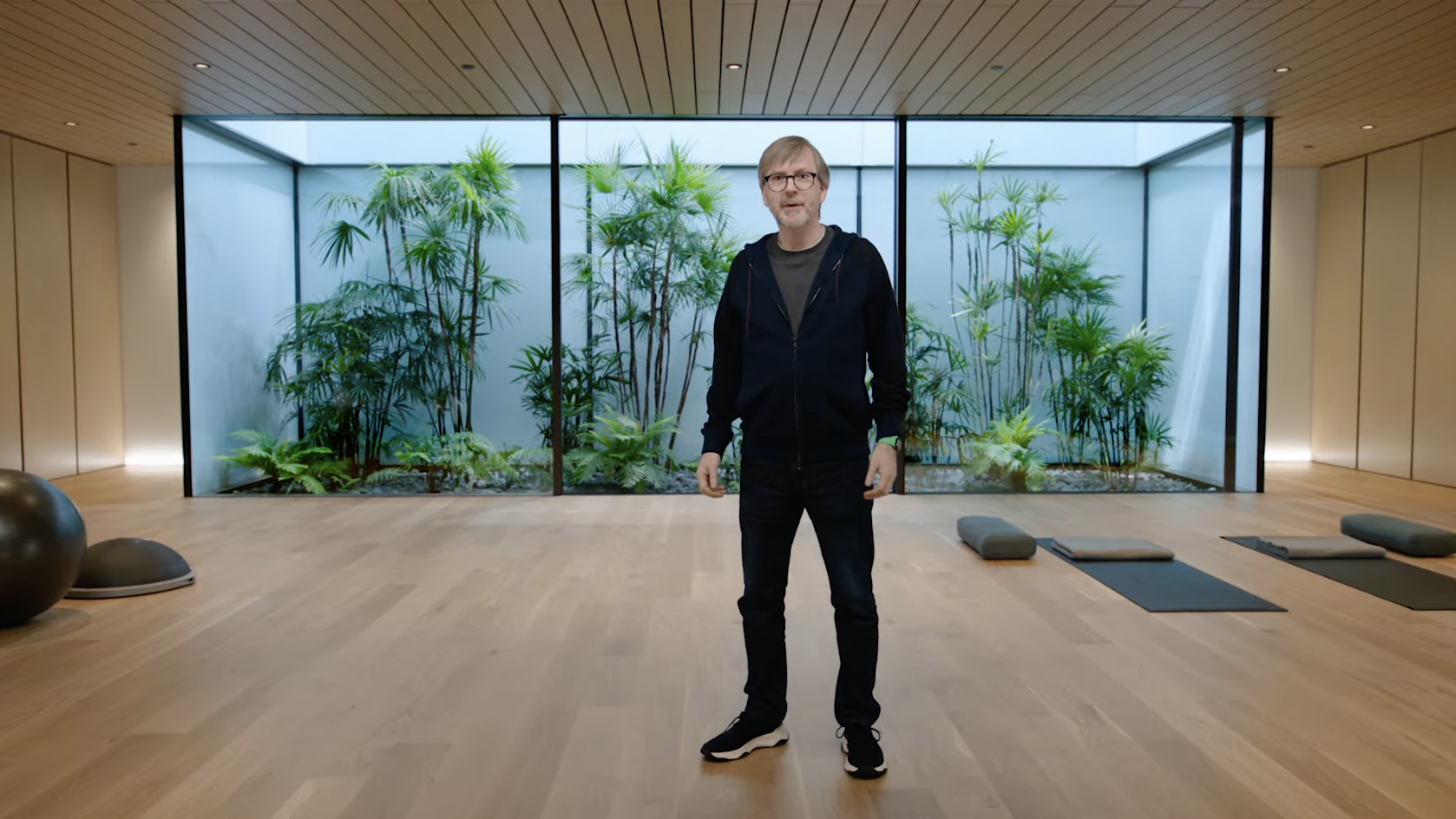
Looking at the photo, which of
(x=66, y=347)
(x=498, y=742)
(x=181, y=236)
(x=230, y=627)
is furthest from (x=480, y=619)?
(x=66, y=347)

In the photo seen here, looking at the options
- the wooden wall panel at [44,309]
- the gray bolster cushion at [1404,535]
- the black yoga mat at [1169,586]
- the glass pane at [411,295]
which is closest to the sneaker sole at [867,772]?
the black yoga mat at [1169,586]

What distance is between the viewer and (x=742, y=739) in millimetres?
2492

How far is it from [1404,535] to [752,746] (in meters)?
3.86

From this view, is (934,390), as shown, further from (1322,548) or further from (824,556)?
(824,556)

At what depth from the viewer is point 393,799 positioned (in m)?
2.23

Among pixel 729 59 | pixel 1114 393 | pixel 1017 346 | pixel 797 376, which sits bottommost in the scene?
pixel 1114 393

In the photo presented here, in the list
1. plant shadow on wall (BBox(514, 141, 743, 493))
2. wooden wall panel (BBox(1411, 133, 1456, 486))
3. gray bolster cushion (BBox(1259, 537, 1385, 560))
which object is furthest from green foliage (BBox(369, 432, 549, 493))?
wooden wall panel (BBox(1411, 133, 1456, 486))

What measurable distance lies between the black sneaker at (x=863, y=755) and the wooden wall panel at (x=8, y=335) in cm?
688

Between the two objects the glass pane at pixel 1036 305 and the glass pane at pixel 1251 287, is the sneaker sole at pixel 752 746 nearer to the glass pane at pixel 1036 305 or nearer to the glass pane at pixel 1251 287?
the glass pane at pixel 1036 305

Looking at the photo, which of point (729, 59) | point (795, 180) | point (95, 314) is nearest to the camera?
point (795, 180)

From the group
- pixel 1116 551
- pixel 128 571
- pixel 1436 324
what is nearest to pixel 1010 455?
pixel 1116 551

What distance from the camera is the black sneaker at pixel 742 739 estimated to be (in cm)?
246

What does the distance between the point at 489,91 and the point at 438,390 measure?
6.28 feet

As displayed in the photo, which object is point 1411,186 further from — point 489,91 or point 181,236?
point 181,236
